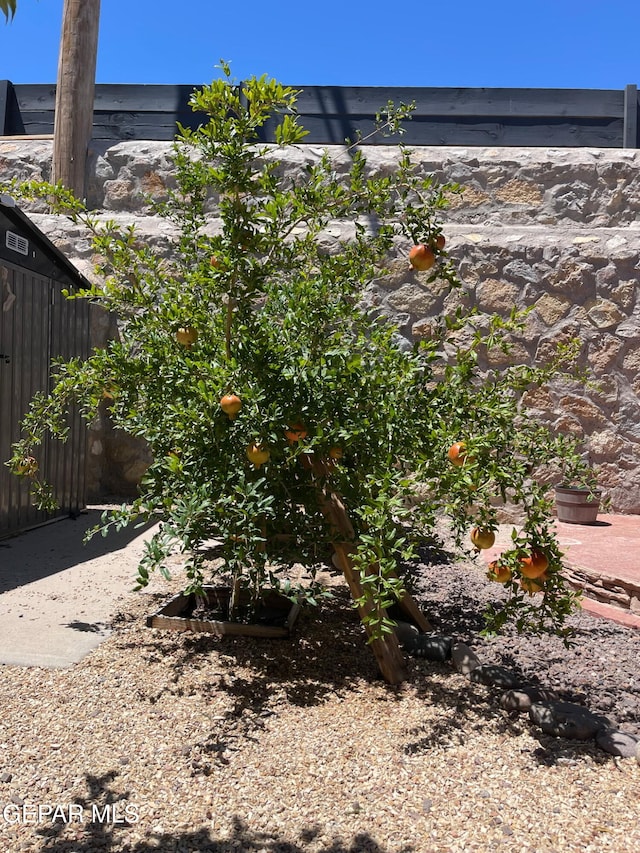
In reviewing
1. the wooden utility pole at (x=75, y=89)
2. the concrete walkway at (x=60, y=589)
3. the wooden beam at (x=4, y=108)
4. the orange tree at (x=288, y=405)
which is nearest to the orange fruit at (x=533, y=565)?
the orange tree at (x=288, y=405)

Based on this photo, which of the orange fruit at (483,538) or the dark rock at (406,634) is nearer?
the orange fruit at (483,538)

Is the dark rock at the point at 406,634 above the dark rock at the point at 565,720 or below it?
above

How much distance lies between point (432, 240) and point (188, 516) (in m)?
1.30

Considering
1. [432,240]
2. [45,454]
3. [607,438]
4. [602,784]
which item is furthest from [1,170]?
[602,784]

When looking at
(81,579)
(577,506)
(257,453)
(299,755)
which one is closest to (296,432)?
(257,453)

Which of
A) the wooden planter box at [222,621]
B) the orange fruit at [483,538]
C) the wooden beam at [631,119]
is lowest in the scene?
the wooden planter box at [222,621]

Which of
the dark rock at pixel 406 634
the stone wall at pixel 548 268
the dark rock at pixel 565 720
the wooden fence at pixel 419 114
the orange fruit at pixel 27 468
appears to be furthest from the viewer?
the wooden fence at pixel 419 114

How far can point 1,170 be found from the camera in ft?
21.3

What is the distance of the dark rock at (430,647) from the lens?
2.80m

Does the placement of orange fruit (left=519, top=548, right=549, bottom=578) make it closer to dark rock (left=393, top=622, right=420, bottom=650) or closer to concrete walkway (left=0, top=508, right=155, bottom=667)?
dark rock (left=393, top=622, right=420, bottom=650)

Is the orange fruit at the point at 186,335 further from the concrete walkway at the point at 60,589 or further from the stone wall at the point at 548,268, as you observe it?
the stone wall at the point at 548,268

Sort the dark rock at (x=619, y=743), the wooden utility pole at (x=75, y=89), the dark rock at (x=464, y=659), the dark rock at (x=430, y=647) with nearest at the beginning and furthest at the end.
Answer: the dark rock at (x=619, y=743), the dark rock at (x=464, y=659), the dark rock at (x=430, y=647), the wooden utility pole at (x=75, y=89)

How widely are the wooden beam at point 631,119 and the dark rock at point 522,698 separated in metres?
5.43

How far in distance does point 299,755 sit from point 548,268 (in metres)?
4.78
